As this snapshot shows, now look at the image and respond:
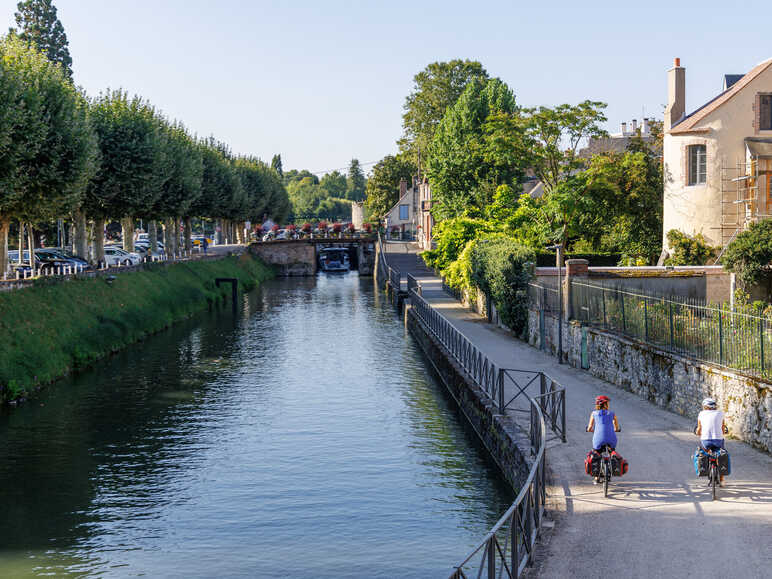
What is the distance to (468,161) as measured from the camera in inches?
2569

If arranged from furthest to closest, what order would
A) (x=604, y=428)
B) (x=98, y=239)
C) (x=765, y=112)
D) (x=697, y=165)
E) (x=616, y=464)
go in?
1. (x=98, y=239)
2. (x=697, y=165)
3. (x=765, y=112)
4. (x=604, y=428)
5. (x=616, y=464)

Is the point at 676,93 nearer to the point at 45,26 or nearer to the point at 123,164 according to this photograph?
the point at 123,164

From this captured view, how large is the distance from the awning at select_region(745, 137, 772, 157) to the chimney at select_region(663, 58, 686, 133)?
16.5 feet

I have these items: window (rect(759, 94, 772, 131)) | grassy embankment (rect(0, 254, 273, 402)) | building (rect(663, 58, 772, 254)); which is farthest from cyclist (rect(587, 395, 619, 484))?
window (rect(759, 94, 772, 131))

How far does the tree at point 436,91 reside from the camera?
9544cm

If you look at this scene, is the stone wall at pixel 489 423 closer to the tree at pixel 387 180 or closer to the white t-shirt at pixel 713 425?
the white t-shirt at pixel 713 425

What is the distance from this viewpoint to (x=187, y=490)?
19.1 meters

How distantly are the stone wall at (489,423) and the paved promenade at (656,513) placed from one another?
2.27 feet

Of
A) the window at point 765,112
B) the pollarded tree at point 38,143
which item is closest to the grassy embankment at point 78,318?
the pollarded tree at point 38,143

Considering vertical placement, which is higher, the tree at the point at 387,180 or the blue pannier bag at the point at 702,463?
the tree at the point at 387,180

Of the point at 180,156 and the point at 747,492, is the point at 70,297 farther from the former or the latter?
the point at 747,492

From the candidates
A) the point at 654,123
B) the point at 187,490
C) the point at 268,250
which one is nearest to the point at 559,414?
the point at 187,490

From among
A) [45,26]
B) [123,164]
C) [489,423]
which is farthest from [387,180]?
[489,423]

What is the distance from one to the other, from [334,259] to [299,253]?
15.1 metres
